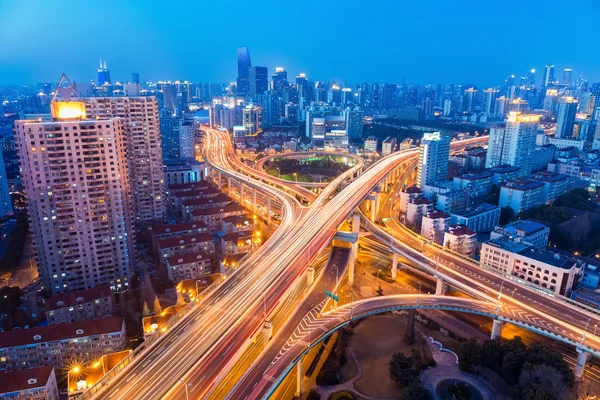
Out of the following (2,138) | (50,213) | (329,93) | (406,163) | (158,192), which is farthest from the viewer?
(329,93)

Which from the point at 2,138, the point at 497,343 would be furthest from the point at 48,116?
the point at 2,138

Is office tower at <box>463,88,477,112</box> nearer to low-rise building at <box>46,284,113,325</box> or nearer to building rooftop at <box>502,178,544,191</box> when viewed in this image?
building rooftop at <box>502,178,544,191</box>

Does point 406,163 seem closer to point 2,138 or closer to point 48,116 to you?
point 48,116

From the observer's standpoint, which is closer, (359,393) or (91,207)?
(359,393)

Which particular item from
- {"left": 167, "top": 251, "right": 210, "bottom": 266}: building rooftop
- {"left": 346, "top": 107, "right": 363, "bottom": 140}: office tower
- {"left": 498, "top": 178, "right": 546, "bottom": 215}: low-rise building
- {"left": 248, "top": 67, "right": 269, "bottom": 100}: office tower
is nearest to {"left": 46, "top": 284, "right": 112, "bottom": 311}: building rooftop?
{"left": 167, "top": 251, "right": 210, "bottom": 266}: building rooftop

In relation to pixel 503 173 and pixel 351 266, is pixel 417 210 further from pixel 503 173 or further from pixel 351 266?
pixel 503 173

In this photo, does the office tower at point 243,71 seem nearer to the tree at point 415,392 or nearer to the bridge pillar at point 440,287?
the bridge pillar at point 440,287
